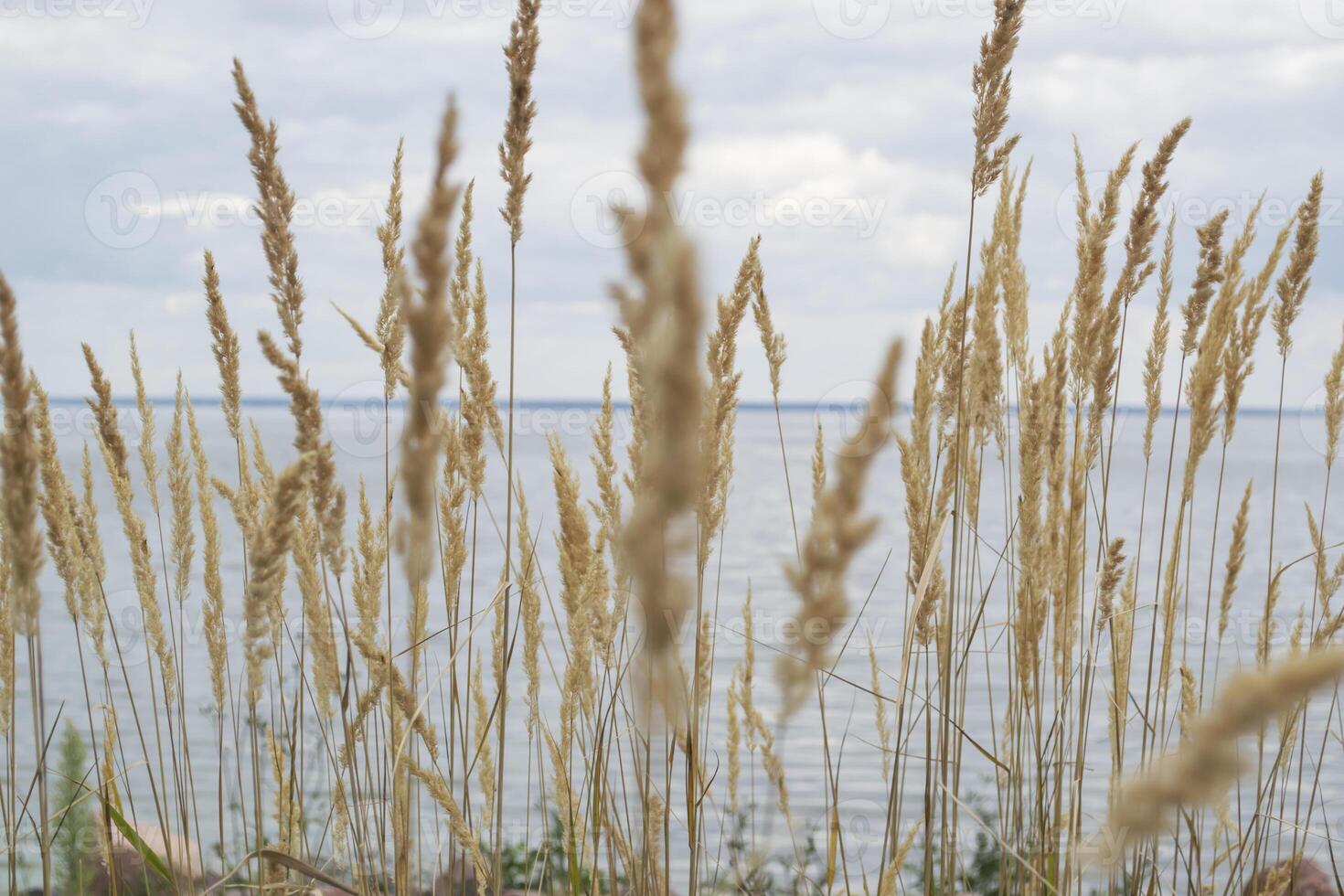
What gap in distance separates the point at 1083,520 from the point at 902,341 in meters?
1.77

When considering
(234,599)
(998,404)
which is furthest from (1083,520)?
(234,599)

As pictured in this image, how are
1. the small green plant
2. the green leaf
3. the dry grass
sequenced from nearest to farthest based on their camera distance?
the dry grass
the green leaf
the small green plant

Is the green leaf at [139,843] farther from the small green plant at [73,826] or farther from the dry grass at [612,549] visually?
the small green plant at [73,826]

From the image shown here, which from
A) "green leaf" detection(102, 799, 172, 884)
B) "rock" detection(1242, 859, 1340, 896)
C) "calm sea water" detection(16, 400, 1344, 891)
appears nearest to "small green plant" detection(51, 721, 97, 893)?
"calm sea water" detection(16, 400, 1344, 891)

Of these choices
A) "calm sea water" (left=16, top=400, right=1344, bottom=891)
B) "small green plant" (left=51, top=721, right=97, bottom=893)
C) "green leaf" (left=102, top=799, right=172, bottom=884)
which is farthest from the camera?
"calm sea water" (left=16, top=400, right=1344, bottom=891)

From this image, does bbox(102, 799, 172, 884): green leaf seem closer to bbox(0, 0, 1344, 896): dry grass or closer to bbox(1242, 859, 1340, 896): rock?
bbox(0, 0, 1344, 896): dry grass

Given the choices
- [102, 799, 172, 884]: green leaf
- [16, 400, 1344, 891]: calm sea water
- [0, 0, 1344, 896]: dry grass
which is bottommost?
[16, 400, 1344, 891]: calm sea water

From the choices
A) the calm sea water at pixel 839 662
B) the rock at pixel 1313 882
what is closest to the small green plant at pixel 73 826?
the calm sea water at pixel 839 662

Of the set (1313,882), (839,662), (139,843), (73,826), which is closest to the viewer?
(139,843)

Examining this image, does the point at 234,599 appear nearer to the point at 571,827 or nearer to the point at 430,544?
the point at 571,827

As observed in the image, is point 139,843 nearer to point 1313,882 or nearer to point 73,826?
point 73,826

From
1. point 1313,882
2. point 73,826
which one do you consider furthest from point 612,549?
point 1313,882

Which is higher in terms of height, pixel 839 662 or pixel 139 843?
pixel 139 843

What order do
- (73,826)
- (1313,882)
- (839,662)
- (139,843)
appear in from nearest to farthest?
(139,843)
(73,826)
(1313,882)
(839,662)
